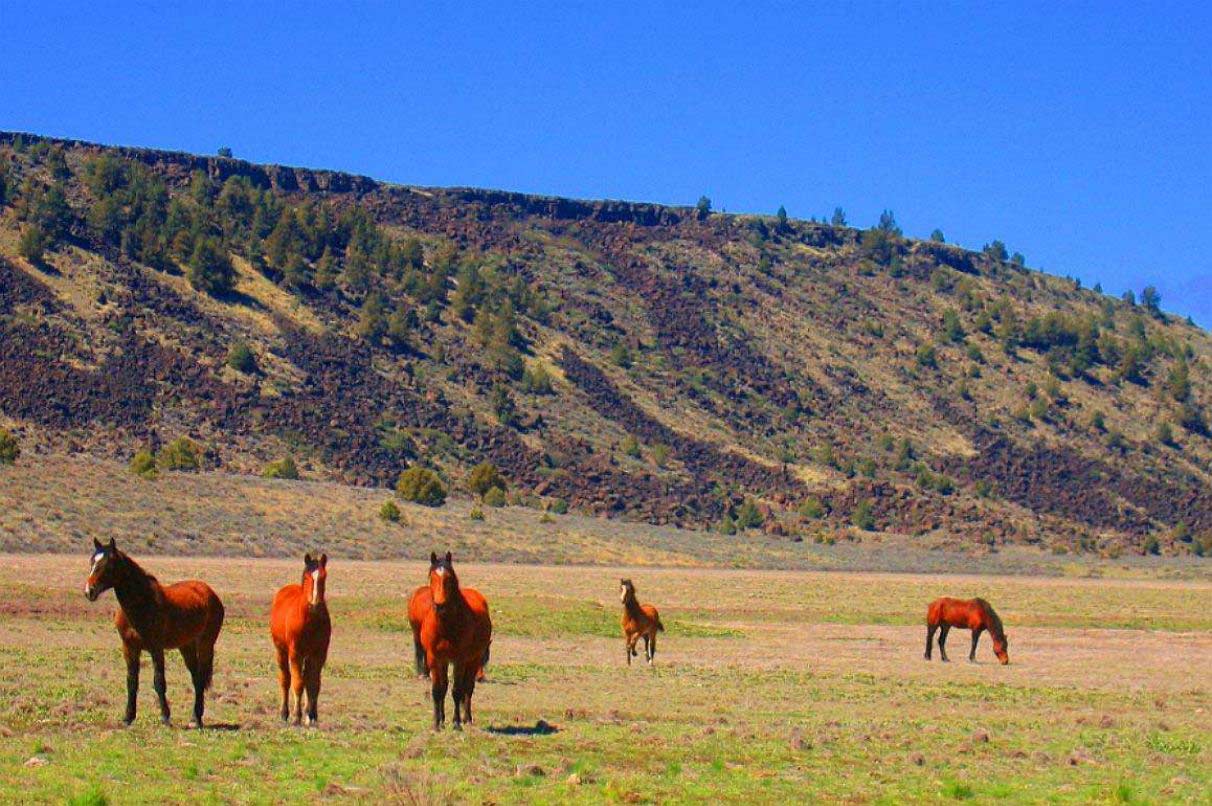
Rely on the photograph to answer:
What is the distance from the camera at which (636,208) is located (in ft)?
537

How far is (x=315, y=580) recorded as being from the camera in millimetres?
17812

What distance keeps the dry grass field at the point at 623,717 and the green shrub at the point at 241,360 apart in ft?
198

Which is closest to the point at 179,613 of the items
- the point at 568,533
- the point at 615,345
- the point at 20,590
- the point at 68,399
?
the point at 20,590

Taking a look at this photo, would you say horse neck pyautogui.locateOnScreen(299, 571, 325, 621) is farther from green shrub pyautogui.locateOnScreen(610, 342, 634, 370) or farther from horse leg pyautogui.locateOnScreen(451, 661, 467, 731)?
green shrub pyautogui.locateOnScreen(610, 342, 634, 370)

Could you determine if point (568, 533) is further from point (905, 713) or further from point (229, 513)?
point (905, 713)

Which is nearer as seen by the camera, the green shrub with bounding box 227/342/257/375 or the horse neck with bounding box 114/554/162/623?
the horse neck with bounding box 114/554/162/623

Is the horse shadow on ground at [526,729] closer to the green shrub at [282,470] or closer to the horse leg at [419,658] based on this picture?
the horse leg at [419,658]

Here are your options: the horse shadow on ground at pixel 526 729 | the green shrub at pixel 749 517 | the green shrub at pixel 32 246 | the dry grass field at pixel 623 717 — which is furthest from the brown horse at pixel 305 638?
the green shrub at pixel 32 246

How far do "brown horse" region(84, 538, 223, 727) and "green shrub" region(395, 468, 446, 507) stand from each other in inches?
2612

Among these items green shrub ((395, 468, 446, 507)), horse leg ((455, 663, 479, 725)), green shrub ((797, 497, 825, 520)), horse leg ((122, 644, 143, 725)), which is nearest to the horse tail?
horse leg ((122, 644, 143, 725))

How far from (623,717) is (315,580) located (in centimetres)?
544

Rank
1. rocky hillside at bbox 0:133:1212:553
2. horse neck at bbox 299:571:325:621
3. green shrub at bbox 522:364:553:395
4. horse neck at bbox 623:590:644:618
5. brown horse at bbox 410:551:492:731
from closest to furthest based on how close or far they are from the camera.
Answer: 1. horse neck at bbox 299:571:325:621
2. brown horse at bbox 410:551:492:731
3. horse neck at bbox 623:590:644:618
4. rocky hillside at bbox 0:133:1212:553
5. green shrub at bbox 522:364:553:395

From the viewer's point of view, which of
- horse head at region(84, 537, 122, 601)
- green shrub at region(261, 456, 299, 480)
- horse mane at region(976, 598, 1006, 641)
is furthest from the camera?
green shrub at region(261, 456, 299, 480)

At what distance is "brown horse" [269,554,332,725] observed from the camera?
17969 mm
